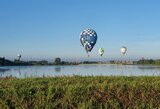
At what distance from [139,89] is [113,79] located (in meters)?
2.51

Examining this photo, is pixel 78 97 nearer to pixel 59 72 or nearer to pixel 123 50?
pixel 59 72

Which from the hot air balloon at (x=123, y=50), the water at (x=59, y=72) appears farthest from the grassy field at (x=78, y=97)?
the hot air balloon at (x=123, y=50)

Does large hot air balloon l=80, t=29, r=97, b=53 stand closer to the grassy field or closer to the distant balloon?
the grassy field

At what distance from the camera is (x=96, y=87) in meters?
12.9

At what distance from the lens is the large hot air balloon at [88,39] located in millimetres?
40656

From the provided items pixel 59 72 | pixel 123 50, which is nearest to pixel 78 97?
pixel 59 72

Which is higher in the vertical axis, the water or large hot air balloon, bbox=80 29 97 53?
large hot air balloon, bbox=80 29 97 53

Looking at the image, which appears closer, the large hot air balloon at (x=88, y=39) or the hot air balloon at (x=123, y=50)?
the large hot air balloon at (x=88, y=39)

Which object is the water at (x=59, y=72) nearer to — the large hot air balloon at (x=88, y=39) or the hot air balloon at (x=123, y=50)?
the large hot air balloon at (x=88, y=39)

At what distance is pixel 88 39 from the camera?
134 feet

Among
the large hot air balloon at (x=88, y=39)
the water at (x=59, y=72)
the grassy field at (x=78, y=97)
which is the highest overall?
the large hot air balloon at (x=88, y=39)

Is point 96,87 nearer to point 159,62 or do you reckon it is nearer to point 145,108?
point 145,108

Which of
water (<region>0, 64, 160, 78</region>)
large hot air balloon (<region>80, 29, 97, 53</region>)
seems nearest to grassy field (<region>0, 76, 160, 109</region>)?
water (<region>0, 64, 160, 78</region>)

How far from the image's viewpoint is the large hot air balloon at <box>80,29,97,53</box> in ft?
133
